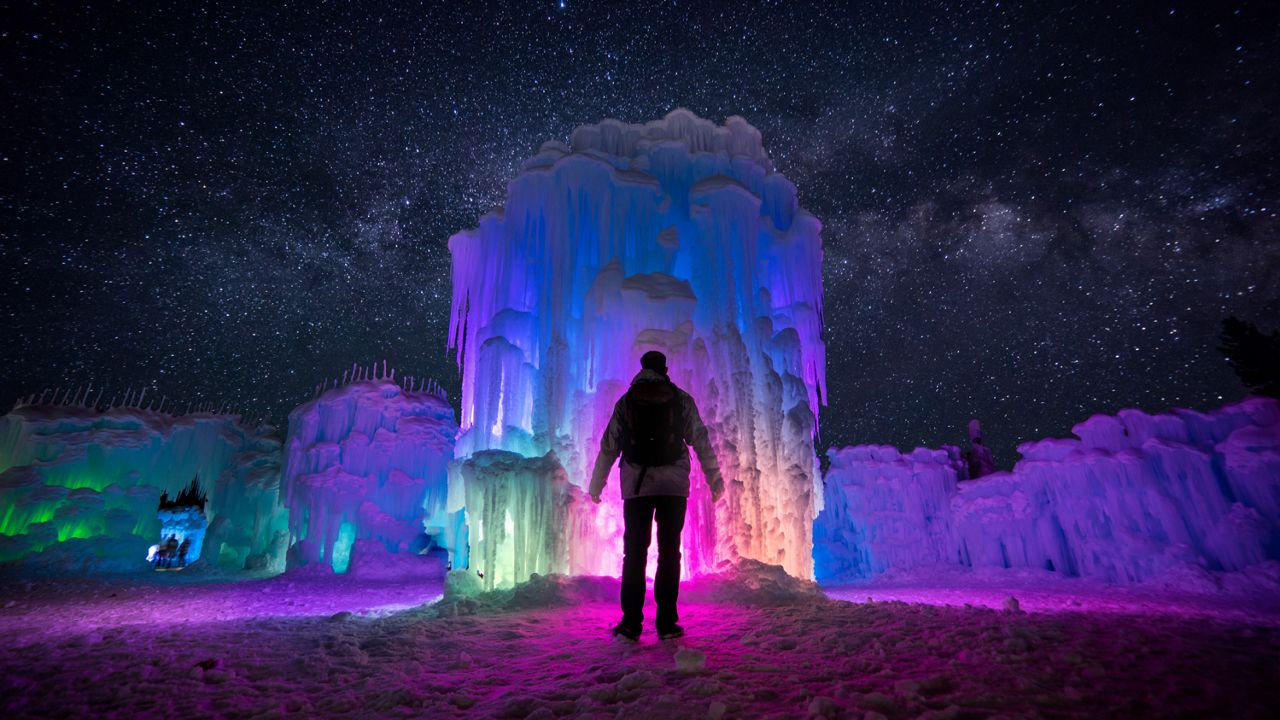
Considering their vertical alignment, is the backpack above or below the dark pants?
above

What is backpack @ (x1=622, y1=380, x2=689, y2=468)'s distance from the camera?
→ 14.3ft

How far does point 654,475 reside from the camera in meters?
4.29

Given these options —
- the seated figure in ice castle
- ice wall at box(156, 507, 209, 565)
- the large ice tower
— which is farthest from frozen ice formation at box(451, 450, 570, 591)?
ice wall at box(156, 507, 209, 565)

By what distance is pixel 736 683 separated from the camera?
2.92 meters

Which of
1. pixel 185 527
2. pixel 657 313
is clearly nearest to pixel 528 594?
pixel 657 313

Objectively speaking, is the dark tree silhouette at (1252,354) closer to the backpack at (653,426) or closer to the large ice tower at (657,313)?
the large ice tower at (657,313)

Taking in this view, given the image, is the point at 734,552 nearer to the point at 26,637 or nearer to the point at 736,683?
the point at 736,683

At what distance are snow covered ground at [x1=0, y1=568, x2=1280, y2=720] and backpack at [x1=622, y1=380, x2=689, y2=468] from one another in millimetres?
1362

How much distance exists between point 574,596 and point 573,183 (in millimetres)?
7035

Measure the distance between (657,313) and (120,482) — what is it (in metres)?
21.2

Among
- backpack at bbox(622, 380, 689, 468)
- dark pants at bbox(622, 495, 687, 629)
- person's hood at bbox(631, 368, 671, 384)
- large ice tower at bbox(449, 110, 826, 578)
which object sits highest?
large ice tower at bbox(449, 110, 826, 578)

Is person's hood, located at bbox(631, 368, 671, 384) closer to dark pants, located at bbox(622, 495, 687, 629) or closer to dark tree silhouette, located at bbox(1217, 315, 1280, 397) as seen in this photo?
dark pants, located at bbox(622, 495, 687, 629)

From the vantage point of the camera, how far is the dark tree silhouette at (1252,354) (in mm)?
17656

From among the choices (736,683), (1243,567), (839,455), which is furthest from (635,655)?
(839,455)
